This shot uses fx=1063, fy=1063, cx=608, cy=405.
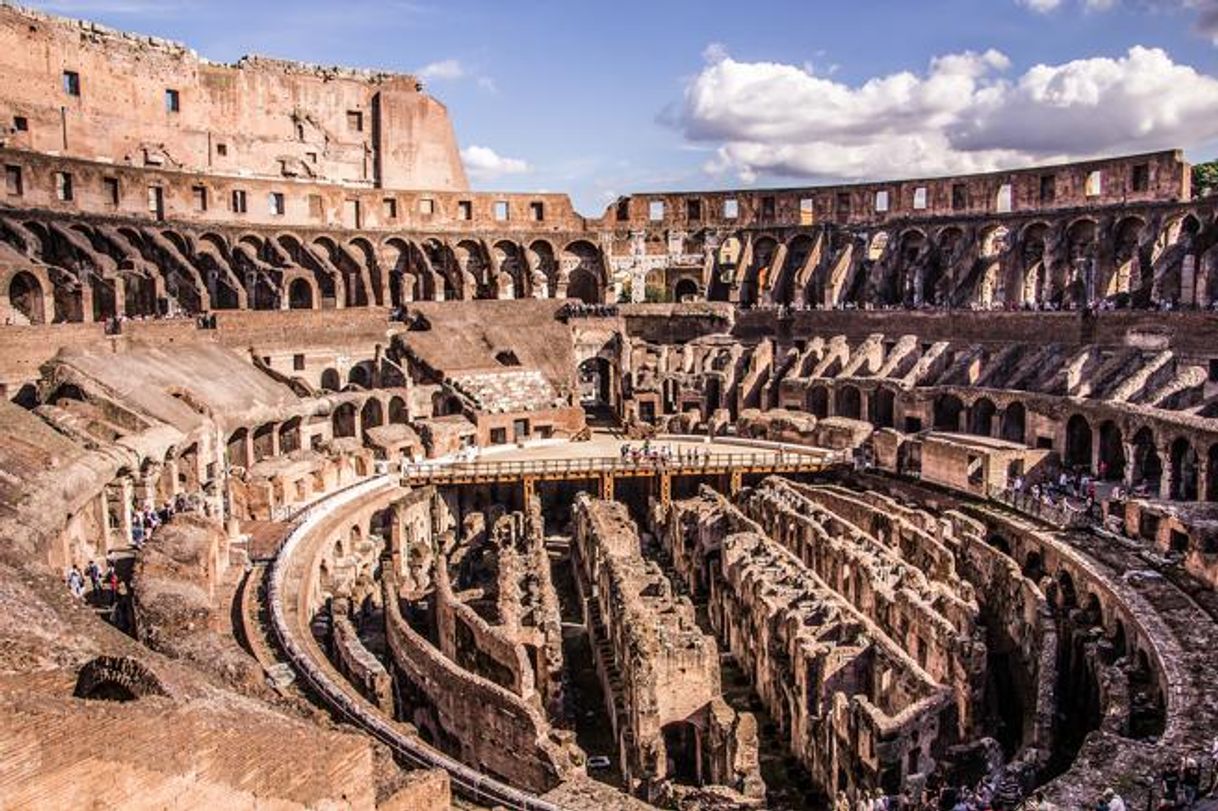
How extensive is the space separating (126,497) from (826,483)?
24.3 m

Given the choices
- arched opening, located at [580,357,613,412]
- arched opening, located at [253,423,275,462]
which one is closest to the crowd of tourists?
arched opening, located at [580,357,613,412]

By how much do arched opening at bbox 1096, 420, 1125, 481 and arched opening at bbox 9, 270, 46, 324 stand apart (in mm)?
36566

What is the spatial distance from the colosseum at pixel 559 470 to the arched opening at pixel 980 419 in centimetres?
16

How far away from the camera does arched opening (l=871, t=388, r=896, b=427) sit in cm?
4453

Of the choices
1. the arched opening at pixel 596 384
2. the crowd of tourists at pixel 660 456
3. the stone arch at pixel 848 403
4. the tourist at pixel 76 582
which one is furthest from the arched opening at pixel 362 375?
the tourist at pixel 76 582

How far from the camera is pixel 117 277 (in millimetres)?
42000

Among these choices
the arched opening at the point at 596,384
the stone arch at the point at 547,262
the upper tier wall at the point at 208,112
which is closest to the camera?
the upper tier wall at the point at 208,112

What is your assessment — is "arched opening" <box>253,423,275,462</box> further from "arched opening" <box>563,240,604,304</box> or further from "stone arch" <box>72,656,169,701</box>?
"stone arch" <box>72,656,169,701</box>

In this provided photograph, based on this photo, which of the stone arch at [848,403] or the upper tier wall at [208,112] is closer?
the stone arch at [848,403]

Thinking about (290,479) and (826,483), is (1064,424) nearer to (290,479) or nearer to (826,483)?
(826,483)

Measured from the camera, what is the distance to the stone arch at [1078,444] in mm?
35844

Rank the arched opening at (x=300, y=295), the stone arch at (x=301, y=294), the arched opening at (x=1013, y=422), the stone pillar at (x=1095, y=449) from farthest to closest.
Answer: the arched opening at (x=300, y=295) → the stone arch at (x=301, y=294) → the arched opening at (x=1013, y=422) → the stone pillar at (x=1095, y=449)

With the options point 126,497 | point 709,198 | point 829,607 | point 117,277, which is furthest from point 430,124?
point 829,607

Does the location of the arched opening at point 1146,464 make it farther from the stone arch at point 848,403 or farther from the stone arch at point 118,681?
the stone arch at point 118,681
